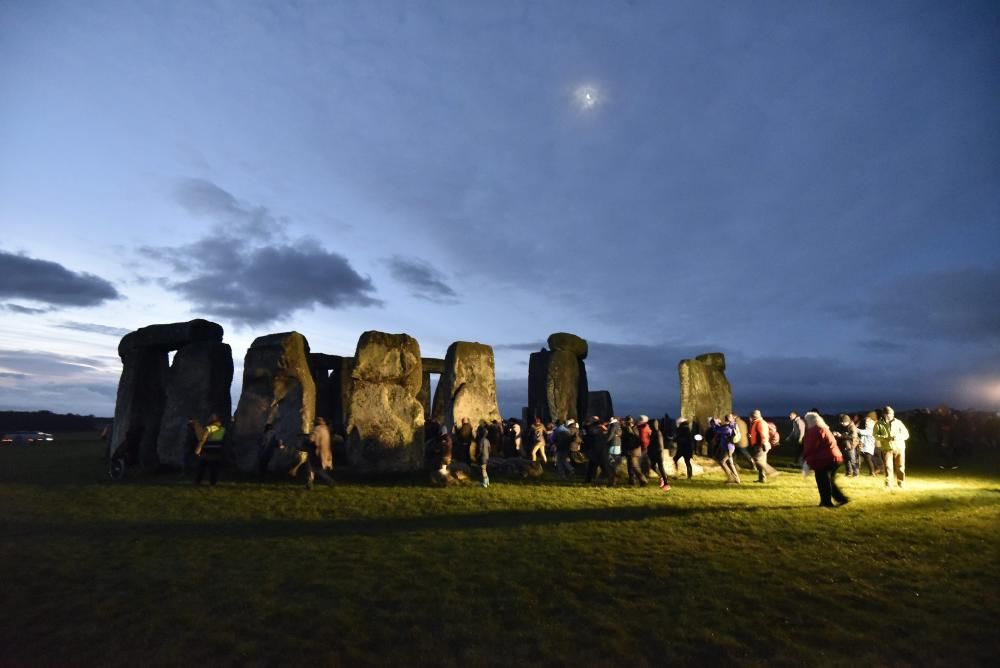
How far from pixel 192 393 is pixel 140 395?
2.69m

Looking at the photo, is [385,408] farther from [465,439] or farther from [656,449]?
[656,449]

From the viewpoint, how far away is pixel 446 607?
479 centimetres

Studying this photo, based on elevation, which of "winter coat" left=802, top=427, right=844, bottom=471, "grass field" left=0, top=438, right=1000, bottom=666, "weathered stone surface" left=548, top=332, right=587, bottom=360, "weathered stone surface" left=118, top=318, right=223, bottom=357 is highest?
"weathered stone surface" left=548, top=332, right=587, bottom=360

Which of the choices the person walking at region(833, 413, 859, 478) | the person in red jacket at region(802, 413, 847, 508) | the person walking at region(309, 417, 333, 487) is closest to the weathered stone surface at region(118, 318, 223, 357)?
the person walking at region(309, 417, 333, 487)

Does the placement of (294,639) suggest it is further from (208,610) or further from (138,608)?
(138,608)

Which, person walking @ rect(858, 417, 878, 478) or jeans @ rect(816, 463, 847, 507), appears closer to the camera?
jeans @ rect(816, 463, 847, 507)

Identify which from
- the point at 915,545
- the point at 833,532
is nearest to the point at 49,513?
the point at 833,532

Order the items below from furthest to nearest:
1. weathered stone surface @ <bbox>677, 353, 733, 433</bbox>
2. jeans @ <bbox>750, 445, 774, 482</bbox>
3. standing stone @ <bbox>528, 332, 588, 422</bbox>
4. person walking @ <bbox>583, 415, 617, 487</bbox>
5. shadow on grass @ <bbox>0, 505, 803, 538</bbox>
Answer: standing stone @ <bbox>528, 332, 588, 422</bbox> → weathered stone surface @ <bbox>677, 353, 733, 433</bbox> → jeans @ <bbox>750, 445, 774, 482</bbox> → person walking @ <bbox>583, 415, 617, 487</bbox> → shadow on grass @ <bbox>0, 505, 803, 538</bbox>

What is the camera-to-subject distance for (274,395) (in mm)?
14484

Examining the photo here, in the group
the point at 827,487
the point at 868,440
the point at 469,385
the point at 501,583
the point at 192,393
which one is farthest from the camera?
the point at 469,385

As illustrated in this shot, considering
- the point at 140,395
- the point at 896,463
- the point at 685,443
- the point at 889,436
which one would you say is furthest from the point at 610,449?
the point at 140,395

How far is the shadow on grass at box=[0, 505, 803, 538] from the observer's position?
7621 millimetres

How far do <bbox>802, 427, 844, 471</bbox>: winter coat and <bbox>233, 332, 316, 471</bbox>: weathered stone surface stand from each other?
10.9 meters

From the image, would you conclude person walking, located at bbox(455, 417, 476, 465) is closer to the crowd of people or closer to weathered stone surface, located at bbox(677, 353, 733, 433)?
the crowd of people
